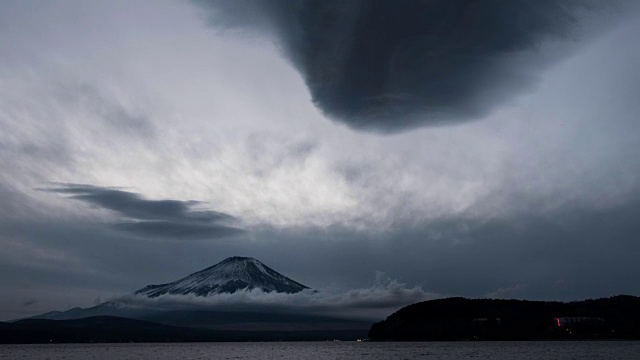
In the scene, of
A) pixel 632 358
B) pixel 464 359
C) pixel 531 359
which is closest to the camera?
pixel 632 358

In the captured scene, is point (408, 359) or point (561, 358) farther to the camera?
point (408, 359)

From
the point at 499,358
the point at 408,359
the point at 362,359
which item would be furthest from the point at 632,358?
the point at 362,359

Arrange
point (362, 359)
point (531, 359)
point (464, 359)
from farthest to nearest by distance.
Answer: point (362, 359)
point (464, 359)
point (531, 359)

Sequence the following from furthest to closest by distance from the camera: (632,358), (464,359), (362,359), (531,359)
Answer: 1. (362,359)
2. (464,359)
3. (531,359)
4. (632,358)

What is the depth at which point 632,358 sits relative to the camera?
156000 mm

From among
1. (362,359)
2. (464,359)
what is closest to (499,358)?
(464,359)

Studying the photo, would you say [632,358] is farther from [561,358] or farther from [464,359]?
[464,359]

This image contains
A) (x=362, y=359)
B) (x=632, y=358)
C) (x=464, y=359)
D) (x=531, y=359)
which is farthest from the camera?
(x=362, y=359)

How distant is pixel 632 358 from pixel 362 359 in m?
81.8

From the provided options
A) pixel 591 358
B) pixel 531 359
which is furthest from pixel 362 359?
pixel 591 358

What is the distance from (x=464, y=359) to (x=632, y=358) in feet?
151

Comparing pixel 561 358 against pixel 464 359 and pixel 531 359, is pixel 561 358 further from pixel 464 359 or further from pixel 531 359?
pixel 464 359

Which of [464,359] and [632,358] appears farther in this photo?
[464,359]

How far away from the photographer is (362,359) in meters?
199
